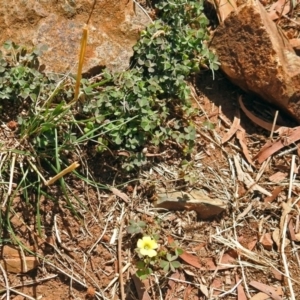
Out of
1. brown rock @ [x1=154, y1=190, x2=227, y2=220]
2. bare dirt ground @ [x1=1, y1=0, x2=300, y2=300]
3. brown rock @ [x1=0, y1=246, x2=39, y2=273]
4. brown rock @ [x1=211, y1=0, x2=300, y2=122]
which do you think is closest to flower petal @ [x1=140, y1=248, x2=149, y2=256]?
bare dirt ground @ [x1=1, y1=0, x2=300, y2=300]

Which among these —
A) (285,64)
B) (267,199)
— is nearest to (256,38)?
(285,64)

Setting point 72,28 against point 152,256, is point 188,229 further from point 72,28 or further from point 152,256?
point 72,28

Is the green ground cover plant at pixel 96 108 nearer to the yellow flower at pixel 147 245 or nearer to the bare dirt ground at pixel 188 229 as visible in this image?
the bare dirt ground at pixel 188 229

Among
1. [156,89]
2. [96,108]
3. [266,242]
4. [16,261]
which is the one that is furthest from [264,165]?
[16,261]

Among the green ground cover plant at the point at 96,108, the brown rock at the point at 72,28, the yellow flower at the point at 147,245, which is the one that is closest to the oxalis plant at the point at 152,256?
the yellow flower at the point at 147,245

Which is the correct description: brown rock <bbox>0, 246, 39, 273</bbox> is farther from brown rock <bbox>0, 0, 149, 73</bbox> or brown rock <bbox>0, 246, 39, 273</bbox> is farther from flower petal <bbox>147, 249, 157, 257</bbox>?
brown rock <bbox>0, 0, 149, 73</bbox>

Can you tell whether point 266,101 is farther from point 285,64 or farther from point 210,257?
point 210,257
